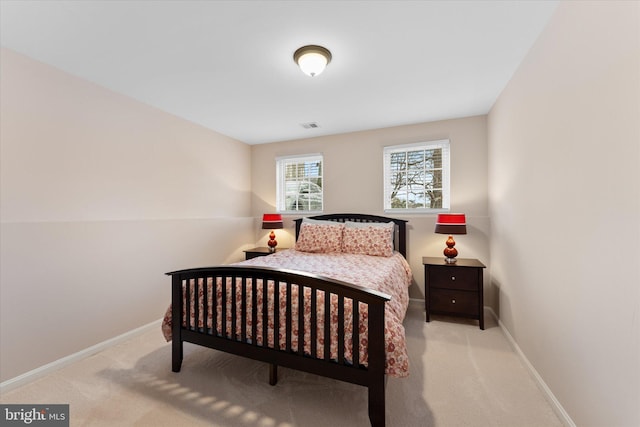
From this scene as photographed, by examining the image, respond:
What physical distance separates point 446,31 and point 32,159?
3.24 meters

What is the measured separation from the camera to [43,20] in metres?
1.71

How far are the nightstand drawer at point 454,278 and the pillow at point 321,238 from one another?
→ 1138mm

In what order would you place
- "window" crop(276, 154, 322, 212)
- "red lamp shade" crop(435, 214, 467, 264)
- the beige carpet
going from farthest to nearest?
"window" crop(276, 154, 322, 212) → "red lamp shade" crop(435, 214, 467, 264) → the beige carpet

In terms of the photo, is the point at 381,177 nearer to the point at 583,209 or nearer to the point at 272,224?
the point at 272,224

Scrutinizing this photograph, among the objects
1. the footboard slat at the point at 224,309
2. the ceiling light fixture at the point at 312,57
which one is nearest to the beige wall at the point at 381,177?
the ceiling light fixture at the point at 312,57

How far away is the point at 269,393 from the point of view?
5.96 feet

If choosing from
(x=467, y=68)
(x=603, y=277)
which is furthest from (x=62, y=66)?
(x=603, y=277)

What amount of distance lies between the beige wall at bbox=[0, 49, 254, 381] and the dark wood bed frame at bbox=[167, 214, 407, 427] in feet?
3.20

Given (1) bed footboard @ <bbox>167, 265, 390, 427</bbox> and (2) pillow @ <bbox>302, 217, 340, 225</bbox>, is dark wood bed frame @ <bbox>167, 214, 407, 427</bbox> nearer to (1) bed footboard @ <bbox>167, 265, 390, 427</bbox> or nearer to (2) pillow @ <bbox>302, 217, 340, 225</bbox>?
(1) bed footboard @ <bbox>167, 265, 390, 427</bbox>

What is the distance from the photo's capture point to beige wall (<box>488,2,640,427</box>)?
108 cm

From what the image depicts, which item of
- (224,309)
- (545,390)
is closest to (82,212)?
(224,309)

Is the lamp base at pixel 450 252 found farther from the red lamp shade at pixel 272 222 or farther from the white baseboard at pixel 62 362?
the white baseboard at pixel 62 362

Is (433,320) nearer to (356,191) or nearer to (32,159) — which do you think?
(356,191)

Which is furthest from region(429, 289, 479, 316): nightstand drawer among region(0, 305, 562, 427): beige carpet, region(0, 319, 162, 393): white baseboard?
region(0, 319, 162, 393): white baseboard
